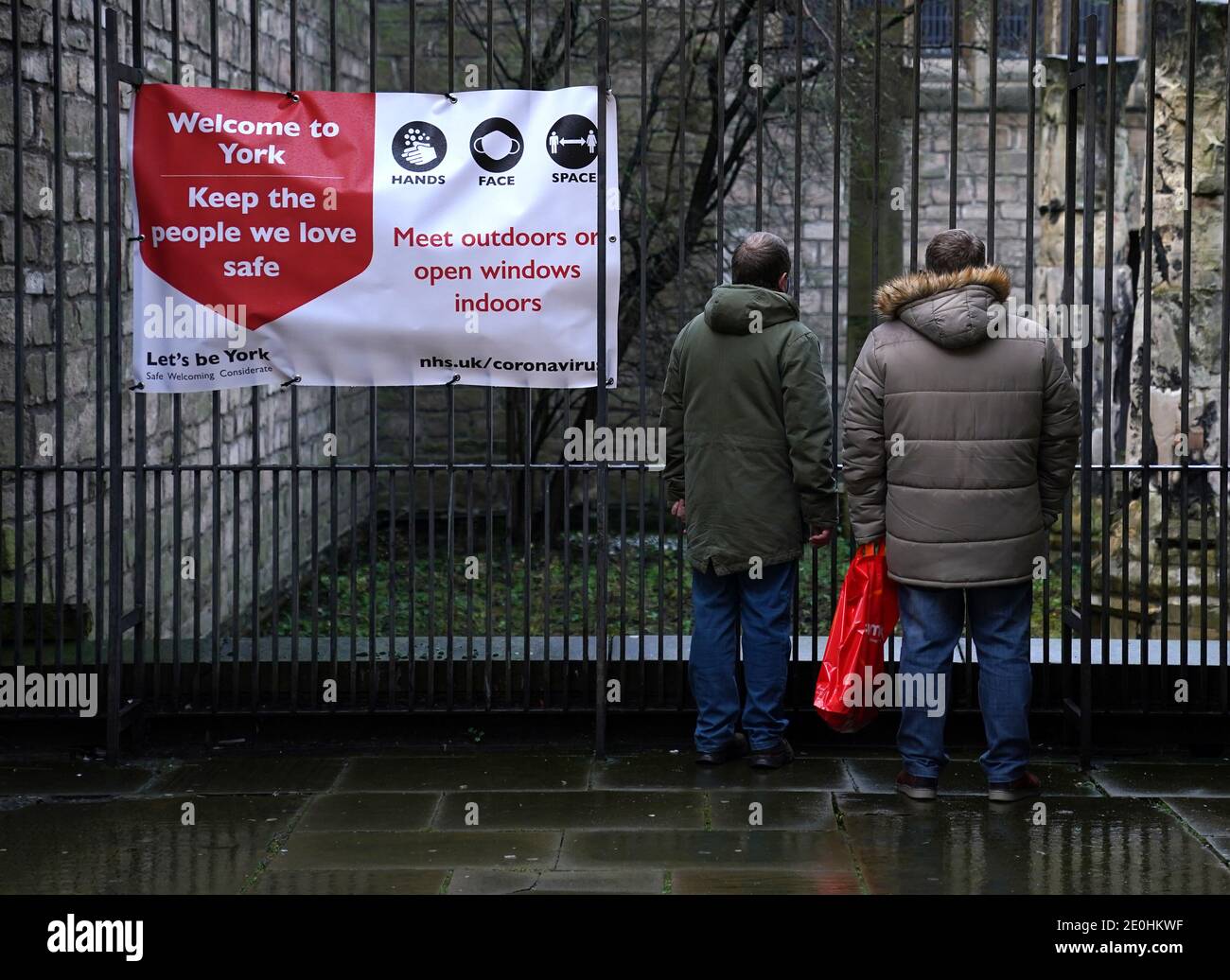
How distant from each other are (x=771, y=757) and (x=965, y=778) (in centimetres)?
65

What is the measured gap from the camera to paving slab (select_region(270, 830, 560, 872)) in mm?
4754

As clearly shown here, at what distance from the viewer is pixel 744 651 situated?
223 inches

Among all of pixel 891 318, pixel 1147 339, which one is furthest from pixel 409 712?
pixel 1147 339

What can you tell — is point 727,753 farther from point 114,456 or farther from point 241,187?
point 241,187

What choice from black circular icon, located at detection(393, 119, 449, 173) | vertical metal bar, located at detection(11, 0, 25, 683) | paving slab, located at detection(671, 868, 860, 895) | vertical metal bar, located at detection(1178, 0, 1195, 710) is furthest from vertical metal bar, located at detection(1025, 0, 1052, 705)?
vertical metal bar, located at detection(11, 0, 25, 683)

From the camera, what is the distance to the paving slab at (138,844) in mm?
4594

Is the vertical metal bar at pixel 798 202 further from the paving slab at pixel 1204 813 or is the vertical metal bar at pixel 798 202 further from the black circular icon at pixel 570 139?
the paving slab at pixel 1204 813

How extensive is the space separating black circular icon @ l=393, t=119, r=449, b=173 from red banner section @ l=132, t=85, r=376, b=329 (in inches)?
4.6

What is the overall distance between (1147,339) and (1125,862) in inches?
74.1

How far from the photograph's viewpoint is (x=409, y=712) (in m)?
6.07

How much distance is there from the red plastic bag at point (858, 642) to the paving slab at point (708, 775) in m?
0.29

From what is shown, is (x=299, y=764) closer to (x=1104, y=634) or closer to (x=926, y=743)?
(x=926, y=743)

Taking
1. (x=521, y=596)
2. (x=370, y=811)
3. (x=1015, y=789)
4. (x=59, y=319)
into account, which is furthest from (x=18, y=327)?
(x=521, y=596)

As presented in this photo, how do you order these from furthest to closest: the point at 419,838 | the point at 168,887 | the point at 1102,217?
the point at 1102,217 < the point at 419,838 < the point at 168,887
